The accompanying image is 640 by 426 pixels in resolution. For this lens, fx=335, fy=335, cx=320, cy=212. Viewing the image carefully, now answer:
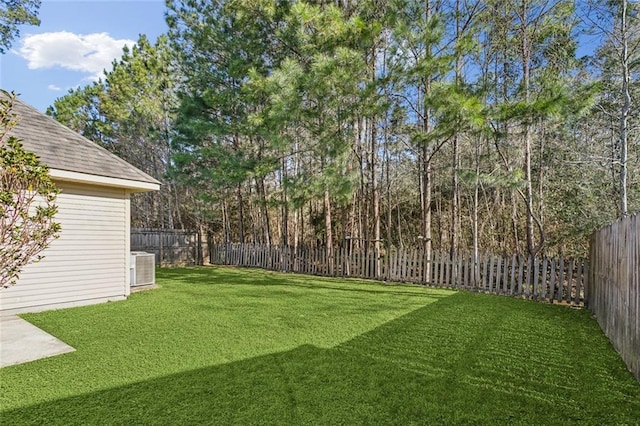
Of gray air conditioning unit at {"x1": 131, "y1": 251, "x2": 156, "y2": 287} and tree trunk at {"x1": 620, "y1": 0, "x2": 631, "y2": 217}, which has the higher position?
tree trunk at {"x1": 620, "y1": 0, "x2": 631, "y2": 217}

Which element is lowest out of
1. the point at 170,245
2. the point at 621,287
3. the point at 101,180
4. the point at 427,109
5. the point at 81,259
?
the point at 170,245

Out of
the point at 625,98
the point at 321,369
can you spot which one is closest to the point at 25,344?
the point at 321,369

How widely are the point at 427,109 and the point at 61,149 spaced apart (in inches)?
276

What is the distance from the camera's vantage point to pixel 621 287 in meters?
3.44

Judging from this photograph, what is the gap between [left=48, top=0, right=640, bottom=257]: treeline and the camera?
6652 mm

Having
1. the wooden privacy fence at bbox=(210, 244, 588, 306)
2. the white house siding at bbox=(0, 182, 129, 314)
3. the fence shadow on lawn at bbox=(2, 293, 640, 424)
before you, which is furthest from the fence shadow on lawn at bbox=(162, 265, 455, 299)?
the fence shadow on lawn at bbox=(2, 293, 640, 424)

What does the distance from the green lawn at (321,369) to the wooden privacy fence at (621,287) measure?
A: 20cm

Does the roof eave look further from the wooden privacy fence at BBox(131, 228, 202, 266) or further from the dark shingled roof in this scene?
the wooden privacy fence at BBox(131, 228, 202, 266)

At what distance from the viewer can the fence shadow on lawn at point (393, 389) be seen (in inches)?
90.7

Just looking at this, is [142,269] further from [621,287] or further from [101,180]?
[621,287]

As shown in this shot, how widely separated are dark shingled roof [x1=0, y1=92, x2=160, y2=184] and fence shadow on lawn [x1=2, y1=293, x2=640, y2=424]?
4.22m

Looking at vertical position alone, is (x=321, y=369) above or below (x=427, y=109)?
below

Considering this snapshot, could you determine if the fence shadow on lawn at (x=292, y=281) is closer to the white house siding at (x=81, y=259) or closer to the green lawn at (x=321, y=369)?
the green lawn at (x=321, y=369)

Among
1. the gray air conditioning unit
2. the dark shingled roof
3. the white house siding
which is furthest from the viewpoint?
the gray air conditioning unit
